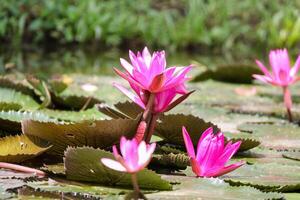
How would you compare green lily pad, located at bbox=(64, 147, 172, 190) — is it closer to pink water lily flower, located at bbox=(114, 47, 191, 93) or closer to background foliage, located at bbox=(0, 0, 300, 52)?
pink water lily flower, located at bbox=(114, 47, 191, 93)

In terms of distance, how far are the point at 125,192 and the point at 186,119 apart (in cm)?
34

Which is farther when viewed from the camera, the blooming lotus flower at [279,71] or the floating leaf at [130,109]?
the blooming lotus flower at [279,71]

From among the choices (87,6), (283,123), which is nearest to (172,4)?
(87,6)

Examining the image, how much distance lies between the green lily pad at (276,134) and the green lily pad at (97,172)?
1.73 ft

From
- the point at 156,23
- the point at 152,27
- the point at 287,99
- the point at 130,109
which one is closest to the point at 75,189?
the point at 130,109

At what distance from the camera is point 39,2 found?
6930mm

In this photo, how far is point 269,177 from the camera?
1172mm

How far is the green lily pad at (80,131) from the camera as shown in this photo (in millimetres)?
1125

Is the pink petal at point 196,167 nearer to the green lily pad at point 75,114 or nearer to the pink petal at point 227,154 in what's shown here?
the pink petal at point 227,154

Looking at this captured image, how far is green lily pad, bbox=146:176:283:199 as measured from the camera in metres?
0.99

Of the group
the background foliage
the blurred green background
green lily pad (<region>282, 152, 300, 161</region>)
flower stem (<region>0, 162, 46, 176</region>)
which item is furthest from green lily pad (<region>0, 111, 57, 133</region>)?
the background foliage

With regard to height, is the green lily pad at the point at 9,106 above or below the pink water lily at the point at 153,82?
above

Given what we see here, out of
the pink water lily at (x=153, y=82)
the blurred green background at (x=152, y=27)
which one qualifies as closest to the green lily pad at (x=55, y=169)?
the pink water lily at (x=153, y=82)

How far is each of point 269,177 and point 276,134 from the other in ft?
1.59
